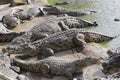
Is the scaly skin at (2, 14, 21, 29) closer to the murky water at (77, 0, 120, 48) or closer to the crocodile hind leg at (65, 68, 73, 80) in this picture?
the murky water at (77, 0, 120, 48)

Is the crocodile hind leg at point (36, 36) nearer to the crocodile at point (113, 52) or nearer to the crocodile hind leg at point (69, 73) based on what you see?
the crocodile at point (113, 52)

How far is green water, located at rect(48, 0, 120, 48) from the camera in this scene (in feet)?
35.0

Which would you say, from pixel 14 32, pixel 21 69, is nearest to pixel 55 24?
pixel 14 32

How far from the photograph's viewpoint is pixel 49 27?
10.9 metres

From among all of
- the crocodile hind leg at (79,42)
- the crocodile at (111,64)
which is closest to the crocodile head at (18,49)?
the crocodile hind leg at (79,42)

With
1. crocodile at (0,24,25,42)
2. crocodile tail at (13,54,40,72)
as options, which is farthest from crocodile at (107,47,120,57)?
crocodile at (0,24,25,42)

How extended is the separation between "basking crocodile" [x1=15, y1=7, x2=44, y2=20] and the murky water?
1.78 meters

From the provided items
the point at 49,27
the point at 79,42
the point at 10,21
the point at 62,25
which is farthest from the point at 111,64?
the point at 10,21

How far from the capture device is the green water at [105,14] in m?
10.7

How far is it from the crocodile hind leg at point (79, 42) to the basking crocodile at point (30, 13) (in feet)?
11.9

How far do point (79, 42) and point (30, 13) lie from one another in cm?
396

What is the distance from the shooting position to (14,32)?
10.8 m

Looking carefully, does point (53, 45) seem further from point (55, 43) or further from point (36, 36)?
point (36, 36)

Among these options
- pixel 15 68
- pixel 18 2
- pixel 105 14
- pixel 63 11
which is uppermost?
pixel 15 68
